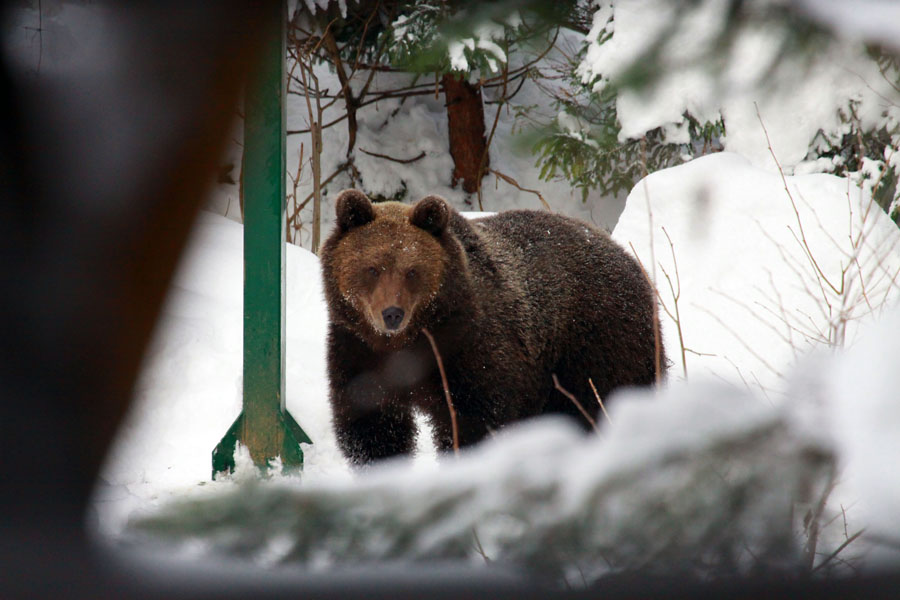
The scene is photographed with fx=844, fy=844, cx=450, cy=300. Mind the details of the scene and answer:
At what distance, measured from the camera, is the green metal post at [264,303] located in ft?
11.6

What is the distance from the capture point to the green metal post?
11.6 ft

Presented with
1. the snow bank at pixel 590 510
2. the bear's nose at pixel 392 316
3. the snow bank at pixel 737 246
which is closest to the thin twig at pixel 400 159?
the snow bank at pixel 737 246

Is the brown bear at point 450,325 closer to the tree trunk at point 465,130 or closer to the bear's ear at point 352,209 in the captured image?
the bear's ear at point 352,209

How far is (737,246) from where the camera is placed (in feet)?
18.7

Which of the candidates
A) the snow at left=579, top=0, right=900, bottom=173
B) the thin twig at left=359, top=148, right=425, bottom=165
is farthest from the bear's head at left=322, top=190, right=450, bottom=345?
the thin twig at left=359, top=148, right=425, bottom=165

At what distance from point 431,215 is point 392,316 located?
20.3 inches

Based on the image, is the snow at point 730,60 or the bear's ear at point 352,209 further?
the bear's ear at point 352,209

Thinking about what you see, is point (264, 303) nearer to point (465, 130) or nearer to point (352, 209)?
point (352, 209)

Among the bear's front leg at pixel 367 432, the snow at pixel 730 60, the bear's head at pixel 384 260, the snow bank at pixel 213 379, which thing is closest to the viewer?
the snow at pixel 730 60

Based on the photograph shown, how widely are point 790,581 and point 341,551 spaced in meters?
0.36

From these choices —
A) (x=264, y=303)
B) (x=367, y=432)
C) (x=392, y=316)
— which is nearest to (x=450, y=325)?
(x=392, y=316)

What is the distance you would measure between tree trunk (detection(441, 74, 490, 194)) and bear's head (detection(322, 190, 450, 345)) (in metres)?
6.19

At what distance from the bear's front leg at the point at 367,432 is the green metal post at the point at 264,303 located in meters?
0.29

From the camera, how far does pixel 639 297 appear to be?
4.11m
